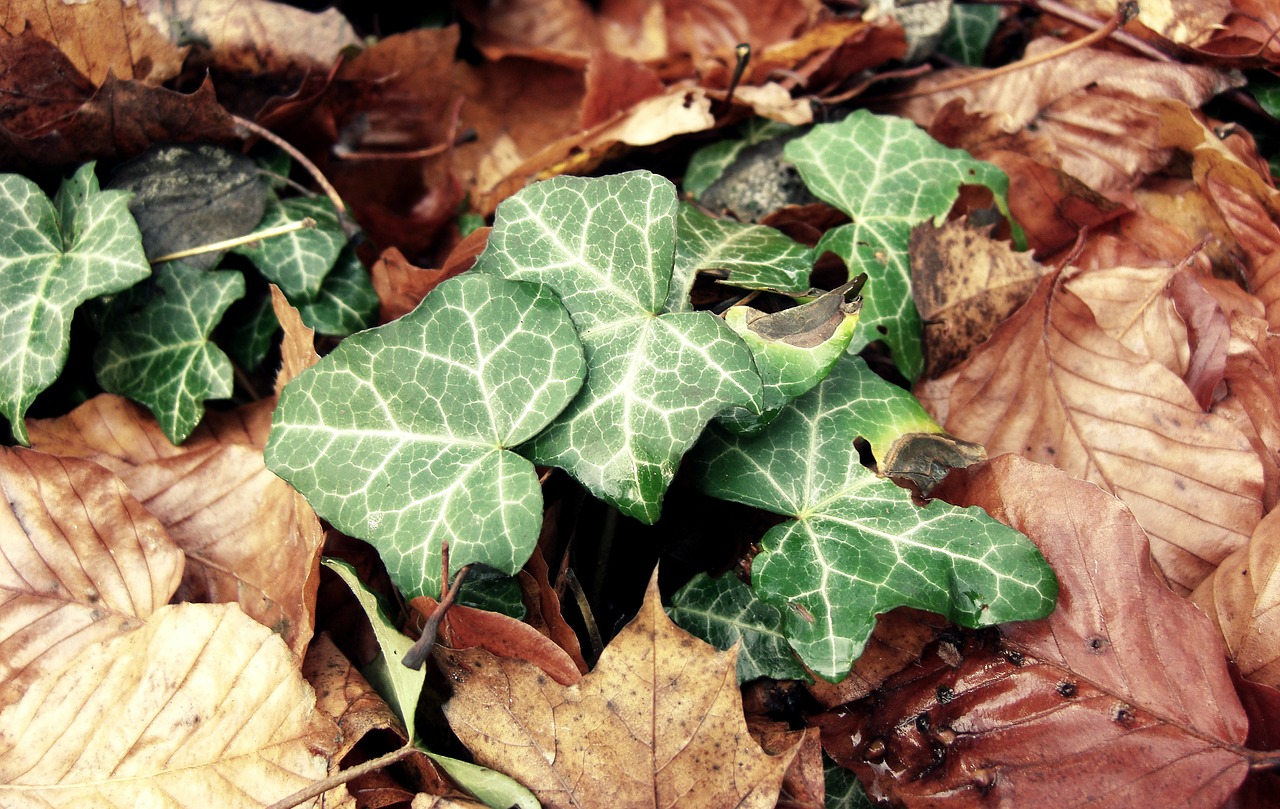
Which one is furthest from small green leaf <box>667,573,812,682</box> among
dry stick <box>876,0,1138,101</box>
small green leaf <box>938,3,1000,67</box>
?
small green leaf <box>938,3,1000,67</box>

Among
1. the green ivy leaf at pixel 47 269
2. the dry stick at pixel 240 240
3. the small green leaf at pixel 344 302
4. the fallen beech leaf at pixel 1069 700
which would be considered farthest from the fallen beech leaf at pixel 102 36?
the fallen beech leaf at pixel 1069 700

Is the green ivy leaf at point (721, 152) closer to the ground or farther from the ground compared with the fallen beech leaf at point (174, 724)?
farther from the ground

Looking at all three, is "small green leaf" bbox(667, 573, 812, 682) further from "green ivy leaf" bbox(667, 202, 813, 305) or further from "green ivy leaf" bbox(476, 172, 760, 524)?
"green ivy leaf" bbox(667, 202, 813, 305)

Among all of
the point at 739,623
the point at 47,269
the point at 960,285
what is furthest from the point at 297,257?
the point at 960,285

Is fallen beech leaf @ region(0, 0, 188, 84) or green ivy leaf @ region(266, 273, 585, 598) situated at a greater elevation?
fallen beech leaf @ region(0, 0, 188, 84)

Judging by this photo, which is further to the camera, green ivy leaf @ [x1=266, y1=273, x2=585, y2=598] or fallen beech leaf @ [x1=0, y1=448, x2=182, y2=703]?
fallen beech leaf @ [x1=0, y1=448, x2=182, y2=703]

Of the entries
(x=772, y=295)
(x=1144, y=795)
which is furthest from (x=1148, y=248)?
(x=1144, y=795)

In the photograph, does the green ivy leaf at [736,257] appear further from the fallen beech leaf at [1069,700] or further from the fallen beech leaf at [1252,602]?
the fallen beech leaf at [1252,602]
